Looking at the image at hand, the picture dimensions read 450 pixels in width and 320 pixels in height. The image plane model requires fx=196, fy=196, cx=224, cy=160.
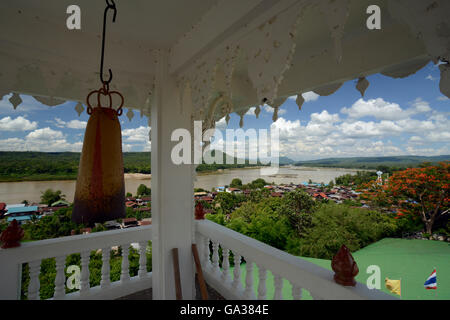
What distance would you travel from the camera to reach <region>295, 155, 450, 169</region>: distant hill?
1.65 meters

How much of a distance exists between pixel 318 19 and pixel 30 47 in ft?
6.29

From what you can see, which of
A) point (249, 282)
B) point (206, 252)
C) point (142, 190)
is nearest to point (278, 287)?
point (249, 282)

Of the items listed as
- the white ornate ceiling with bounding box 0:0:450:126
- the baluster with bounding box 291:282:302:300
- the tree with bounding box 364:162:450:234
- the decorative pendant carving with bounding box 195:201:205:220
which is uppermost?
the white ornate ceiling with bounding box 0:0:450:126

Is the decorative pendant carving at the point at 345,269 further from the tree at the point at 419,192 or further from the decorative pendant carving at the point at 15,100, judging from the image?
the decorative pendant carving at the point at 15,100

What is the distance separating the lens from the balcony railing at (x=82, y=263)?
1.50 metres

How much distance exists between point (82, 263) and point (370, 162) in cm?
290

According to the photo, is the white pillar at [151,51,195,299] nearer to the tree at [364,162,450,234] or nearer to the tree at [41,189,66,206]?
the tree at [41,189,66,206]

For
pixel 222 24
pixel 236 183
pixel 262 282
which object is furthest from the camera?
pixel 236 183

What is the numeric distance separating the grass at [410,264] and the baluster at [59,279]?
5.13 ft

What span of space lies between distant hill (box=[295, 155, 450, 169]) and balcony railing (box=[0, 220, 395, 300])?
1.20 m

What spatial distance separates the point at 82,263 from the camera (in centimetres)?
177

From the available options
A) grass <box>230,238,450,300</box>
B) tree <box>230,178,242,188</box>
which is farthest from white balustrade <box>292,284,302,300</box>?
tree <box>230,178,242,188</box>

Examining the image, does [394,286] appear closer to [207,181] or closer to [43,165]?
[207,181]

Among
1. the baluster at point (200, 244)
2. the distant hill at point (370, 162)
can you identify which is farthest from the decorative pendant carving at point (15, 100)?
the distant hill at point (370, 162)
